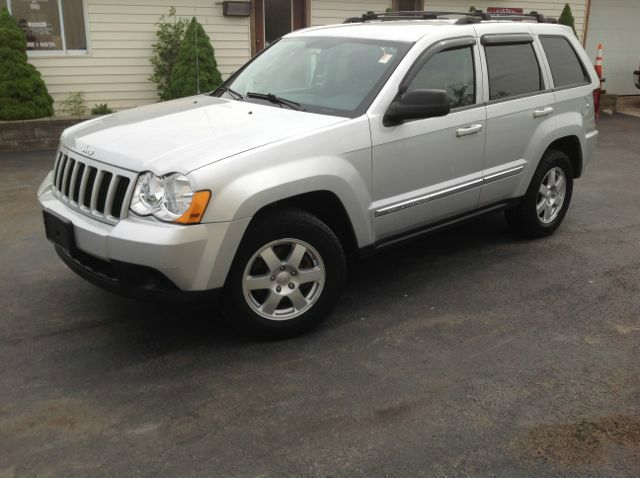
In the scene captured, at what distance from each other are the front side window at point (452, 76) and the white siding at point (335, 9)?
8.41m

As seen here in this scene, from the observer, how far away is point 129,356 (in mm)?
3865

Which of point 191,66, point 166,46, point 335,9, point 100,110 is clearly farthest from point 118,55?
point 335,9

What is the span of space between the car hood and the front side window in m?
0.81

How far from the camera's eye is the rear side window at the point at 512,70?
5031mm

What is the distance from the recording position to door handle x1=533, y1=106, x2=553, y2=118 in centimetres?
533

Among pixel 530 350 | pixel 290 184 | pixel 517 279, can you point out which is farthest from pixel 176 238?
pixel 517 279

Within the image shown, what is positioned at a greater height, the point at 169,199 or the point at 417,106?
the point at 417,106

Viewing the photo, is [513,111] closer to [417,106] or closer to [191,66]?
[417,106]

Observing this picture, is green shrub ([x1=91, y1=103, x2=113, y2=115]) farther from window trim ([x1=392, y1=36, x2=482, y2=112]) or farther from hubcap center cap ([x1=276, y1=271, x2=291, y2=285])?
hubcap center cap ([x1=276, y1=271, x2=291, y2=285])

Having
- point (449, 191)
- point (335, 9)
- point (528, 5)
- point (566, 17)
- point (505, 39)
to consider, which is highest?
point (528, 5)

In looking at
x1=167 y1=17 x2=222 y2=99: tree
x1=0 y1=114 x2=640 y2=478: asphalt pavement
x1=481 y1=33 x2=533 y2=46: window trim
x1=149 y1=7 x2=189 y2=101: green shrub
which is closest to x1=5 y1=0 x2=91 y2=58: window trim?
x1=149 y1=7 x2=189 y2=101: green shrub

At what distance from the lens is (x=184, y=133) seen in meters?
3.95

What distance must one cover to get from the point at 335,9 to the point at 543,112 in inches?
330

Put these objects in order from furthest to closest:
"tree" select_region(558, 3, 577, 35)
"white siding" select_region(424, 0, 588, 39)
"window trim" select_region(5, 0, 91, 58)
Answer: "tree" select_region(558, 3, 577, 35)
"white siding" select_region(424, 0, 588, 39)
"window trim" select_region(5, 0, 91, 58)
